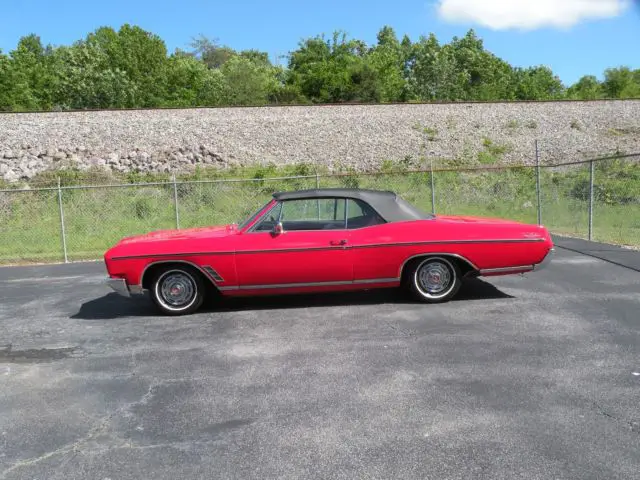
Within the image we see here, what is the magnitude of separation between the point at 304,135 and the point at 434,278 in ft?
73.4

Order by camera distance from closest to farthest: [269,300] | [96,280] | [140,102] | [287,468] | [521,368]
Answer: [287,468]
[521,368]
[269,300]
[96,280]
[140,102]

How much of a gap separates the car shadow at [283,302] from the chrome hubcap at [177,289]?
0.97 ft

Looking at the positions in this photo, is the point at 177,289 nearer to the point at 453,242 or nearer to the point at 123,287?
the point at 123,287

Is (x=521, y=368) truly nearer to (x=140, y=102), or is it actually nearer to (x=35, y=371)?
(x=35, y=371)

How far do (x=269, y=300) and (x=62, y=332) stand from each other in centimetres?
247

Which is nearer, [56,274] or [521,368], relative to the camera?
[521,368]

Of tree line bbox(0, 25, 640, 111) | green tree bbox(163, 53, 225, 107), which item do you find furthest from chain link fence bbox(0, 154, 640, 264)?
green tree bbox(163, 53, 225, 107)

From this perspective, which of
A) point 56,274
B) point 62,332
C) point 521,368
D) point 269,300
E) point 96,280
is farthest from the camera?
point 56,274

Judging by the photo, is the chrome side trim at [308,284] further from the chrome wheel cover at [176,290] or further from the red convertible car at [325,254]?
the chrome wheel cover at [176,290]

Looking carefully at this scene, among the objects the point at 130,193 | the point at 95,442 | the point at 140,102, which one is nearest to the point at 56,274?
the point at 95,442

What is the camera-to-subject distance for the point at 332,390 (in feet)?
13.6

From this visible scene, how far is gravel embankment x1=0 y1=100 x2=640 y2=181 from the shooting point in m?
26.0

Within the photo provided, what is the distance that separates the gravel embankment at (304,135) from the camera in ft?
85.3

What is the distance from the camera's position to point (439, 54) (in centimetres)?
6394
